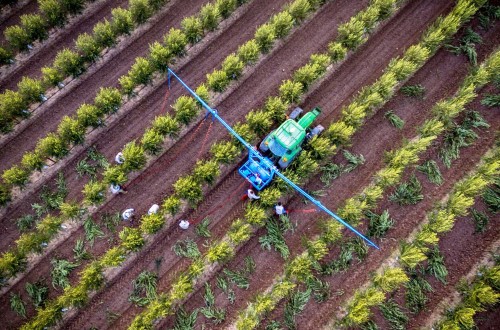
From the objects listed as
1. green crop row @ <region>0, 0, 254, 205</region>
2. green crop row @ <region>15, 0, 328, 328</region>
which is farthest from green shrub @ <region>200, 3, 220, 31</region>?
green crop row @ <region>15, 0, 328, 328</region>

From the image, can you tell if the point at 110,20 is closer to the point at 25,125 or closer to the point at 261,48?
the point at 25,125

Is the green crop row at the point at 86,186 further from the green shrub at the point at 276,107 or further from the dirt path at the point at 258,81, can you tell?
the green shrub at the point at 276,107

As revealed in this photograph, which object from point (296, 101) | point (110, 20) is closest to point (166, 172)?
point (296, 101)

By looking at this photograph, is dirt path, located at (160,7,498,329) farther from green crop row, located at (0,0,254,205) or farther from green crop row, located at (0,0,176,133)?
green crop row, located at (0,0,176,133)

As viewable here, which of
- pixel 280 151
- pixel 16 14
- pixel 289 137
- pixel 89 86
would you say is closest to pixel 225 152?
pixel 280 151

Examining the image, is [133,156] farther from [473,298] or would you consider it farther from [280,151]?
[473,298]
